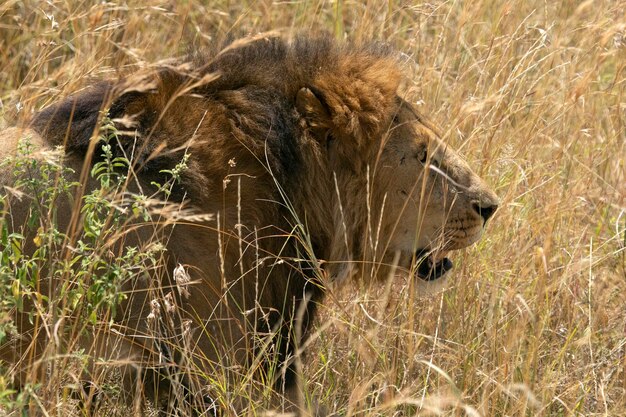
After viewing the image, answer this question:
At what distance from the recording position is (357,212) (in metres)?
3.90

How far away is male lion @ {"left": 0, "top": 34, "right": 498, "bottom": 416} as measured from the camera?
11.4ft

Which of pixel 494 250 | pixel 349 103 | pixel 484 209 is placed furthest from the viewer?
pixel 494 250

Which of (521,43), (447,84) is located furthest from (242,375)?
(521,43)

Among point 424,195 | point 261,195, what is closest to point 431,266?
point 424,195

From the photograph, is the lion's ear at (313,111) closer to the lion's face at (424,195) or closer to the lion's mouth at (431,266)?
the lion's face at (424,195)

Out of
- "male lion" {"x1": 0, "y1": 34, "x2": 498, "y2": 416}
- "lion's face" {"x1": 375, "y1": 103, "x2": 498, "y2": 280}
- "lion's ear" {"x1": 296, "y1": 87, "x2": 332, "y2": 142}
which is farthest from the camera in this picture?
"lion's face" {"x1": 375, "y1": 103, "x2": 498, "y2": 280}

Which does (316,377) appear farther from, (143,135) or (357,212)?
(143,135)

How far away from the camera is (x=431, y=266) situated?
13.2 ft

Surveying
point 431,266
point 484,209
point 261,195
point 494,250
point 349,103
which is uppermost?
point 349,103

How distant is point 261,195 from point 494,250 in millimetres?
1327

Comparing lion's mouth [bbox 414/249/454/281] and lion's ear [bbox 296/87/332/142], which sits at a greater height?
lion's ear [bbox 296/87/332/142]

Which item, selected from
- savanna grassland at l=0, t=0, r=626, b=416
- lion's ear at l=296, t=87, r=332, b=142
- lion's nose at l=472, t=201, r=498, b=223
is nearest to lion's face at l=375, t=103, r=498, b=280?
lion's nose at l=472, t=201, r=498, b=223

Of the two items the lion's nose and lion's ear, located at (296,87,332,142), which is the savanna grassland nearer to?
the lion's nose

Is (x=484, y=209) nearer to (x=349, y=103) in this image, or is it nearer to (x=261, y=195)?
(x=349, y=103)
